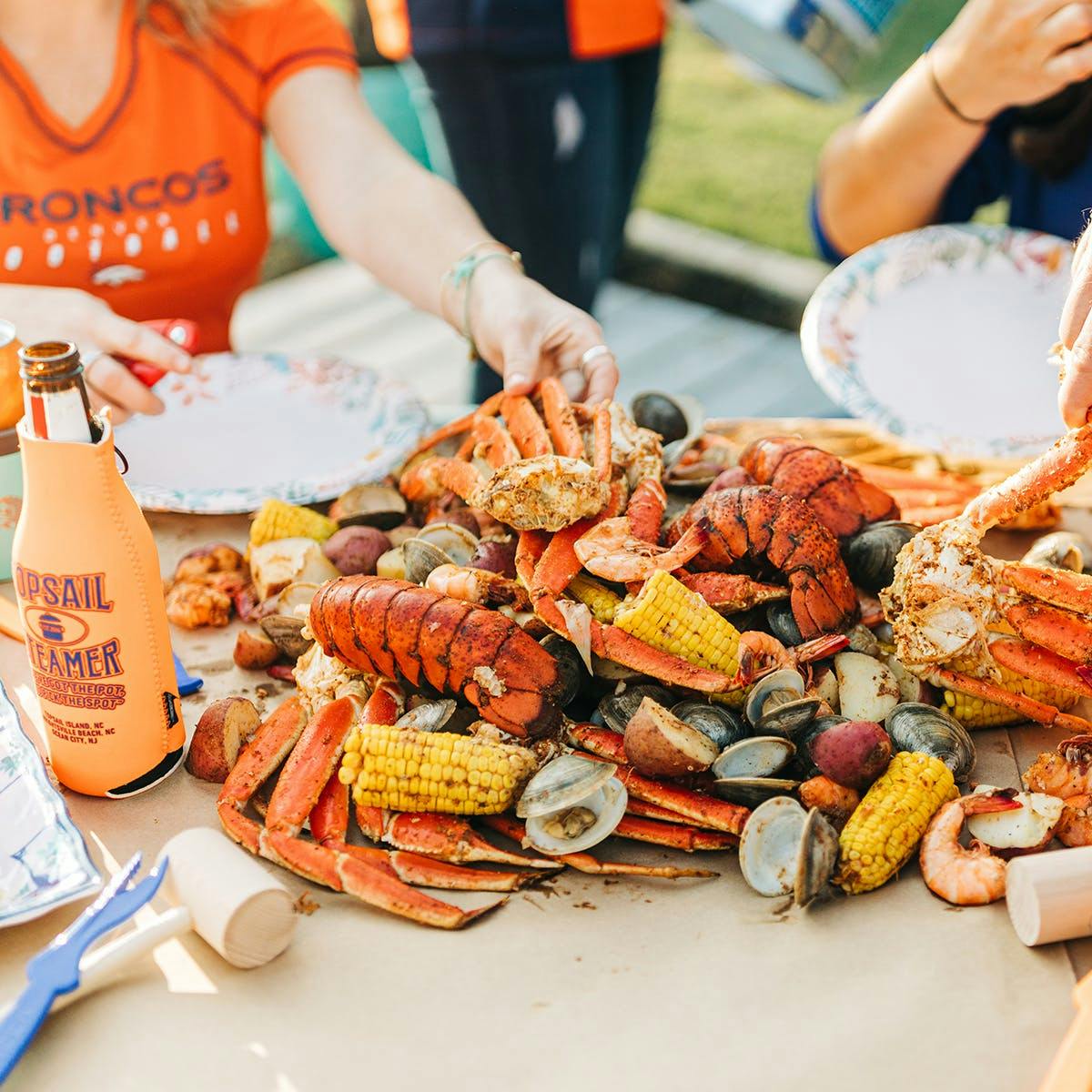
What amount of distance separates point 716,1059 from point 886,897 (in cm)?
29

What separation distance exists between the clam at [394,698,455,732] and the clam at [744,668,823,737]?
1.19 ft

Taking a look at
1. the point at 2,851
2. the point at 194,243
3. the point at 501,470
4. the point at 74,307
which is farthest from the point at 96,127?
the point at 2,851

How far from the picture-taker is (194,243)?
245cm

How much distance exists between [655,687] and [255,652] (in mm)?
580

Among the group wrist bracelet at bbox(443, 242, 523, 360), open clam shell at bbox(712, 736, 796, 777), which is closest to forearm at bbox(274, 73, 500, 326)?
wrist bracelet at bbox(443, 242, 523, 360)

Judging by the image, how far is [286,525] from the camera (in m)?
1.74

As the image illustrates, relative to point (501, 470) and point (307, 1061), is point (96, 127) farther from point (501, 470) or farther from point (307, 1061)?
Answer: point (307, 1061)

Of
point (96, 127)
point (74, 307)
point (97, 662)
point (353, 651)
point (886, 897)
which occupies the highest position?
point (96, 127)

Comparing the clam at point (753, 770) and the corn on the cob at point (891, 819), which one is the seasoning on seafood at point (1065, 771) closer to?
the corn on the cob at point (891, 819)

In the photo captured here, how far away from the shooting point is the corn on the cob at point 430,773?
4.16ft

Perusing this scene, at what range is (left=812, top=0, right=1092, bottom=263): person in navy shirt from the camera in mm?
2059

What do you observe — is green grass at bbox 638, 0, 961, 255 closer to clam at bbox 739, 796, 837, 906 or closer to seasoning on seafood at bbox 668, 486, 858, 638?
seasoning on seafood at bbox 668, 486, 858, 638

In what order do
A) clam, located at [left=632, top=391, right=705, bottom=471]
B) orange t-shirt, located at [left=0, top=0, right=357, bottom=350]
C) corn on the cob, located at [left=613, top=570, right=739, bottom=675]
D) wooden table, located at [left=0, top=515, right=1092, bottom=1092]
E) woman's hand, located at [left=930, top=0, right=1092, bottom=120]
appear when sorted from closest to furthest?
wooden table, located at [left=0, top=515, right=1092, bottom=1092], corn on the cob, located at [left=613, top=570, right=739, bottom=675], clam, located at [left=632, top=391, right=705, bottom=471], woman's hand, located at [left=930, top=0, right=1092, bottom=120], orange t-shirt, located at [left=0, top=0, right=357, bottom=350]

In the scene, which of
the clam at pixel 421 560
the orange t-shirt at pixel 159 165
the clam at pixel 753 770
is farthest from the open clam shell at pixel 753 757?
the orange t-shirt at pixel 159 165
